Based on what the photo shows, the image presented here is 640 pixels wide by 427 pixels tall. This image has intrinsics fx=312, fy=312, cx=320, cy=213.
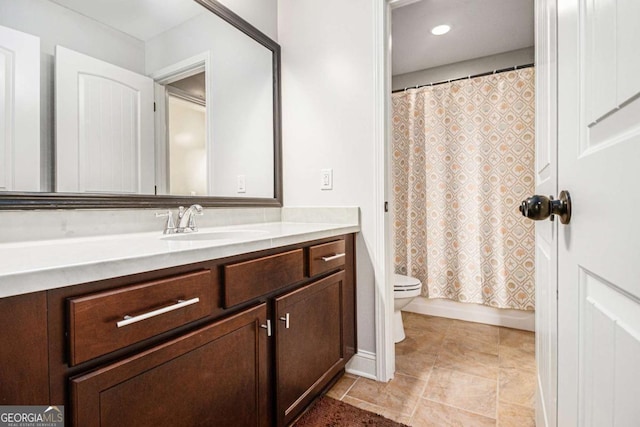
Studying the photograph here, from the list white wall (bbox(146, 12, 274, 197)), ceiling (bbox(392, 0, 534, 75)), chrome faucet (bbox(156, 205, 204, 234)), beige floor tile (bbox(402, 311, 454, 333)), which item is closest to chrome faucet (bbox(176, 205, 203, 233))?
chrome faucet (bbox(156, 205, 204, 234))

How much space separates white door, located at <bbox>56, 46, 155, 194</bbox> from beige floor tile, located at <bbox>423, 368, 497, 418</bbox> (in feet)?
5.47

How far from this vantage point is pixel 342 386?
5.39 feet

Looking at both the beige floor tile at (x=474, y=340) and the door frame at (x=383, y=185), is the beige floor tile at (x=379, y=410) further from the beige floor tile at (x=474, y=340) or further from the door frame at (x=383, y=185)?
the beige floor tile at (x=474, y=340)

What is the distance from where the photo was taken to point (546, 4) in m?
0.85

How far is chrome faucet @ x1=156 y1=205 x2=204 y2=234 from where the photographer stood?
1.33 m

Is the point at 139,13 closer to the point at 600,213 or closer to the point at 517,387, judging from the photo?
the point at 600,213

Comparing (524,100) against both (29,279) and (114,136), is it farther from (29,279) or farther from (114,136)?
(29,279)

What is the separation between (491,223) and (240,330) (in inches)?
87.1

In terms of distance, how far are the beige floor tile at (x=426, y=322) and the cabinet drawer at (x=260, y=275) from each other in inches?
63.5

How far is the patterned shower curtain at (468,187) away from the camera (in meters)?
2.35

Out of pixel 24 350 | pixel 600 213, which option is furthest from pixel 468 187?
pixel 24 350

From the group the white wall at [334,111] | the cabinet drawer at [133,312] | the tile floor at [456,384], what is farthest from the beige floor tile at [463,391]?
the cabinet drawer at [133,312]

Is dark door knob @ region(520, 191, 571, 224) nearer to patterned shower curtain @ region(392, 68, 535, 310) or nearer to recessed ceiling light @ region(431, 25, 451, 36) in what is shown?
patterned shower curtain @ region(392, 68, 535, 310)

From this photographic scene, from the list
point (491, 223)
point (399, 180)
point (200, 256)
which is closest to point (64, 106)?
point (200, 256)
